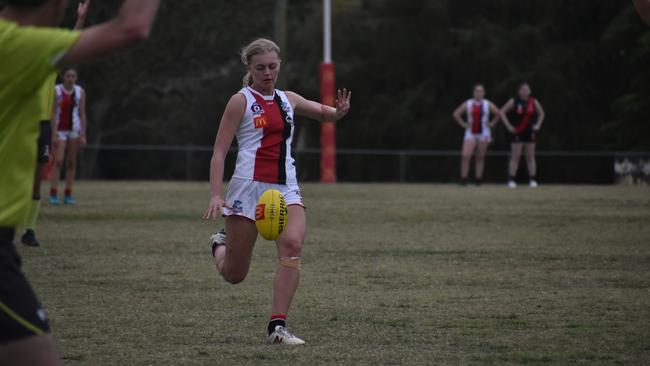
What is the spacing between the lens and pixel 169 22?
48.7 m

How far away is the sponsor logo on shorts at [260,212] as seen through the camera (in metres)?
7.17

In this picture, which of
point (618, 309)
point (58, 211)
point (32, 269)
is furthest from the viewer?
point (58, 211)

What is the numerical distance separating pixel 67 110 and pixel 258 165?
44.3ft

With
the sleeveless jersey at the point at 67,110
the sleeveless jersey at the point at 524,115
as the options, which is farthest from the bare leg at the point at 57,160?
the sleeveless jersey at the point at 524,115

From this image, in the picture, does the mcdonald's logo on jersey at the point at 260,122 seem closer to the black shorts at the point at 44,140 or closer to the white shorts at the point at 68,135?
the black shorts at the point at 44,140

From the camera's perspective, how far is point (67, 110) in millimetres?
20219

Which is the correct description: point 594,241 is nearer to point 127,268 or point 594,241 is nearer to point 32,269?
point 127,268

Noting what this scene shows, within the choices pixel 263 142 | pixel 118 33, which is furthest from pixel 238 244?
pixel 118 33

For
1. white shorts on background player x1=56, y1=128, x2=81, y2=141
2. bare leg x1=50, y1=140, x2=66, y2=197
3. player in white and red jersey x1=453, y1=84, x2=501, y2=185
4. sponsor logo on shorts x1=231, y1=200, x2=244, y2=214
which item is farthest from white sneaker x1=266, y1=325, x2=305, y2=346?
player in white and red jersey x1=453, y1=84, x2=501, y2=185

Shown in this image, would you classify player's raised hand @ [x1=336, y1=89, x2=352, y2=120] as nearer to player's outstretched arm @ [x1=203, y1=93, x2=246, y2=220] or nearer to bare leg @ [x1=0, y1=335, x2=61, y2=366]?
player's outstretched arm @ [x1=203, y1=93, x2=246, y2=220]

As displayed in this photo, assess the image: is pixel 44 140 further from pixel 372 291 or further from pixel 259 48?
pixel 259 48

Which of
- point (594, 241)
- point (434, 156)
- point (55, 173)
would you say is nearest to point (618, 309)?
point (594, 241)

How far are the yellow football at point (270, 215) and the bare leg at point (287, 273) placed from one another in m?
0.06

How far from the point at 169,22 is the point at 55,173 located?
96.2ft
